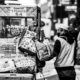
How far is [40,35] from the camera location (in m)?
4.96

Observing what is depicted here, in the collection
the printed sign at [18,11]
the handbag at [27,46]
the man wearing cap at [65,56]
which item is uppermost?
the printed sign at [18,11]

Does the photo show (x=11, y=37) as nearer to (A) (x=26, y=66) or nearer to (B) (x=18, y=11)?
(B) (x=18, y=11)

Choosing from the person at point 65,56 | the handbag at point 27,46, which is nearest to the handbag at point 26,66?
the handbag at point 27,46

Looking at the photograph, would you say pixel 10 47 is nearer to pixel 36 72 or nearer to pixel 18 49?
pixel 18 49

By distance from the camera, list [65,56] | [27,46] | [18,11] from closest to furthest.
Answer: [27,46] < [18,11] < [65,56]

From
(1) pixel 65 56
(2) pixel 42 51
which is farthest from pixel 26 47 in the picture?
(1) pixel 65 56

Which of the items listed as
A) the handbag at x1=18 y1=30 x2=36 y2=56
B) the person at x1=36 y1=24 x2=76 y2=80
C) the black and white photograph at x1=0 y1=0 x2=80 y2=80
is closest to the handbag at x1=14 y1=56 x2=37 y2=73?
the black and white photograph at x1=0 y1=0 x2=80 y2=80

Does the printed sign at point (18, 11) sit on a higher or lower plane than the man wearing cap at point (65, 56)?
higher

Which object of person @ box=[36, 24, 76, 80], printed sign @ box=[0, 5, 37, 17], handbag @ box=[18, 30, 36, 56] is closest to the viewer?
handbag @ box=[18, 30, 36, 56]

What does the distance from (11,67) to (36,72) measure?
538 millimetres

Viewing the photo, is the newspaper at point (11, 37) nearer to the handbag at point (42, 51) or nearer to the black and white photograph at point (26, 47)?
the black and white photograph at point (26, 47)

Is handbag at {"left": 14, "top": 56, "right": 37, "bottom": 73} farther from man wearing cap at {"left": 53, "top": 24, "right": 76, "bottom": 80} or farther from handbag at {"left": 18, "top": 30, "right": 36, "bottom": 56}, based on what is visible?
man wearing cap at {"left": 53, "top": 24, "right": 76, "bottom": 80}

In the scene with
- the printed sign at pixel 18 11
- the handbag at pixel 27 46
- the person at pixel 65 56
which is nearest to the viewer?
the handbag at pixel 27 46

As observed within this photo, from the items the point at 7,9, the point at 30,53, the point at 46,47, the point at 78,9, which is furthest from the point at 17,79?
the point at 78,9
